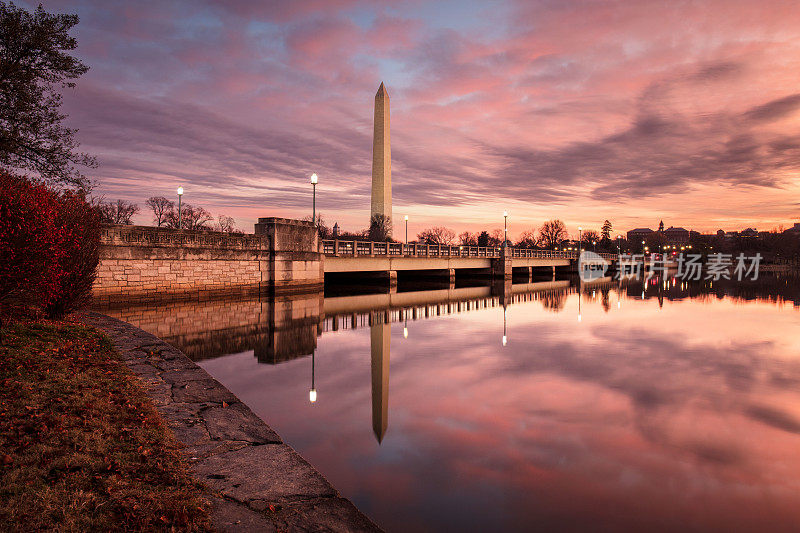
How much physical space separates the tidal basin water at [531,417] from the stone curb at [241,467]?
0.91 metres

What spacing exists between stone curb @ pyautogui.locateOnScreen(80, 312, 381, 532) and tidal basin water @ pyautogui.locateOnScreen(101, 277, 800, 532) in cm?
91

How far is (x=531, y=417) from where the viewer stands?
8867 mm

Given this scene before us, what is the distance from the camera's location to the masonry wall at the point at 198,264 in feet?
78.8

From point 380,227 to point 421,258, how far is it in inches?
640

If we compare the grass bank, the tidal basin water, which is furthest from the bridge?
the grass bank

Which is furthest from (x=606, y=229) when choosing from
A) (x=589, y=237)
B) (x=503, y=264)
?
(x=503, y=264)

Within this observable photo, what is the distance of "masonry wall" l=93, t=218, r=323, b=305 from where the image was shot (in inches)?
946

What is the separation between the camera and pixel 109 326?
542 inches

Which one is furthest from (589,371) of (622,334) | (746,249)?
(746,249)

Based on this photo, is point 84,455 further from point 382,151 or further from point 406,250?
point 382,151

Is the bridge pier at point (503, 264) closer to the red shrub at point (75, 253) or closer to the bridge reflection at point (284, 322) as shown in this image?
the bridge reflection at point (284, 322)

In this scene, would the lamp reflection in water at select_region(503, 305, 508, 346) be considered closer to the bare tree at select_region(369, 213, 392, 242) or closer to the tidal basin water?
the tidal basin water

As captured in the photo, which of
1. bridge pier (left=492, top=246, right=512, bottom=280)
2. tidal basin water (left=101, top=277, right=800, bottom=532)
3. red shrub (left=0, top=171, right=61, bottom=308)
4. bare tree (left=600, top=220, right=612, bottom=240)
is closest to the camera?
tidal basin water (left=101, top=277, right=800, bottom=532)

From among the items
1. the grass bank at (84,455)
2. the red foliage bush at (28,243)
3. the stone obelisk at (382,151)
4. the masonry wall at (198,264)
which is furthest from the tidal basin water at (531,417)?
the stone obelisk at (382,151)
